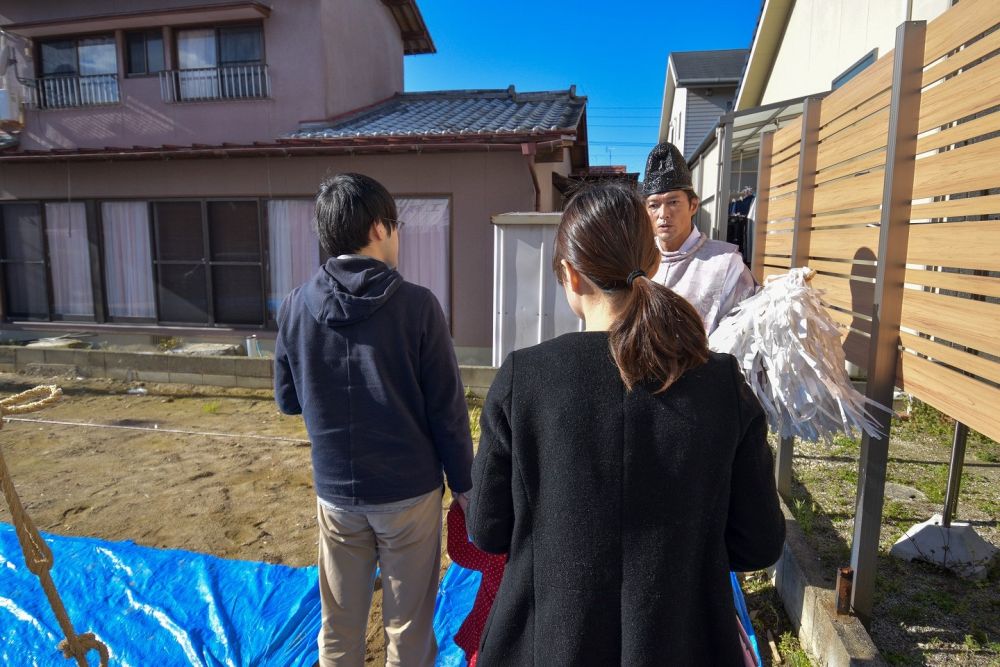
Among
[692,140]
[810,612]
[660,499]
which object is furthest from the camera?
[692,140]

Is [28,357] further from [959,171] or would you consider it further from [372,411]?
[959,171]

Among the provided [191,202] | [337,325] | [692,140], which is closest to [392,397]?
[337,325]

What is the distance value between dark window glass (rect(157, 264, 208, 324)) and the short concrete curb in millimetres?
7779

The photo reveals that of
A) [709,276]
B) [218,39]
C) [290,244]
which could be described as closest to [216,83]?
[218,39]

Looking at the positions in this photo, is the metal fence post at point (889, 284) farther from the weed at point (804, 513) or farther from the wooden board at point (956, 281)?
the weed at point (804, 513)

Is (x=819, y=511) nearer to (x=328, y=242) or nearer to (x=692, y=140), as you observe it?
(x=328, y=242)

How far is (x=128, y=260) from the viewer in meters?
8.06

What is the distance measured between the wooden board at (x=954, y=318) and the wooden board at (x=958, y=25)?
75cm

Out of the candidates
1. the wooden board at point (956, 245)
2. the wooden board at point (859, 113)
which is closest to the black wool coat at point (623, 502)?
the wooden board at point (956, 245)

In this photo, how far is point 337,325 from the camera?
1730 millimetres

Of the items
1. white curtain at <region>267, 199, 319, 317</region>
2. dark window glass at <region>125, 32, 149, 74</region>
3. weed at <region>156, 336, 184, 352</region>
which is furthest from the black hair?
dark window glass at <region>125, 32, 149, 74</region>

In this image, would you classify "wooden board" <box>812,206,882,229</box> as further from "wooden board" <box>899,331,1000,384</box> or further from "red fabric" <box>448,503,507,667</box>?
"red fabric" <box>448,503,507,667</box>

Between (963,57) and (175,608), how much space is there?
374 cm

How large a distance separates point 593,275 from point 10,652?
3.06 meters
